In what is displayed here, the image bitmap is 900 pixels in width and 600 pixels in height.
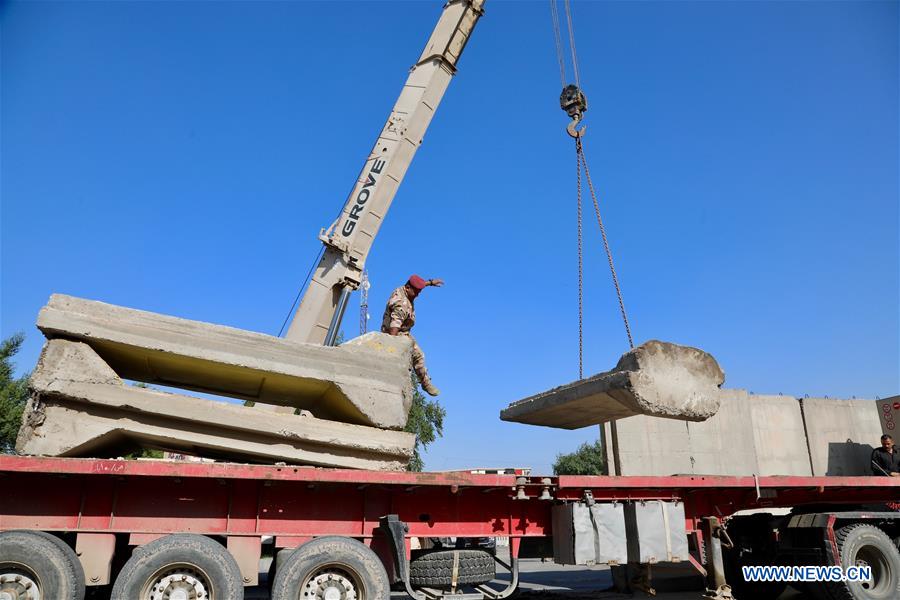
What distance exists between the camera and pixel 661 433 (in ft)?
43.0

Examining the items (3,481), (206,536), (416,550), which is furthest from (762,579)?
(3,481)

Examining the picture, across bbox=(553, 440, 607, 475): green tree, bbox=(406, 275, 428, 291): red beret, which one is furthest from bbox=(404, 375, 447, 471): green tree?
bbox=(406, 275, 428, 291): red beret

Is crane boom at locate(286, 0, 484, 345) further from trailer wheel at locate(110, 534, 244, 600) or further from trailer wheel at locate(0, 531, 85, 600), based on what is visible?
trailer wheel at locate(0, 531, 85, 600)

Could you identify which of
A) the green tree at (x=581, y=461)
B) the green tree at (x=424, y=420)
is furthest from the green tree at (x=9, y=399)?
the green tree at (x=581, y=461)

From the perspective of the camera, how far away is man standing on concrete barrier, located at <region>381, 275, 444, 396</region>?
7.58 m

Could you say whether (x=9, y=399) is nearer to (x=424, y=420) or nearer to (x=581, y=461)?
(x=424, y=420)

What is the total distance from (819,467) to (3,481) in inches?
620

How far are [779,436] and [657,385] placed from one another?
31.9ft

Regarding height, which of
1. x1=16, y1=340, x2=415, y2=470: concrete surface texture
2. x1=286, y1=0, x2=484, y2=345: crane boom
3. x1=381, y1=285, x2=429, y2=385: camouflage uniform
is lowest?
x1=16, y1=340, x2=415, y2=470: concrete surface texture

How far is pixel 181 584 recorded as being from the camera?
5.54 metres

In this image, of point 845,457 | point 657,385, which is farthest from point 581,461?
point 657,385

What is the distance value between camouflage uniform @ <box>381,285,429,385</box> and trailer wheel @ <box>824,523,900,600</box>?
17.5 feet

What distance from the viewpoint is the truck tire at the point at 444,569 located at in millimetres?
6516

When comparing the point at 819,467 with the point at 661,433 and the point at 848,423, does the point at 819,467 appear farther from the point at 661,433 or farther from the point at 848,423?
the point at 661,433
